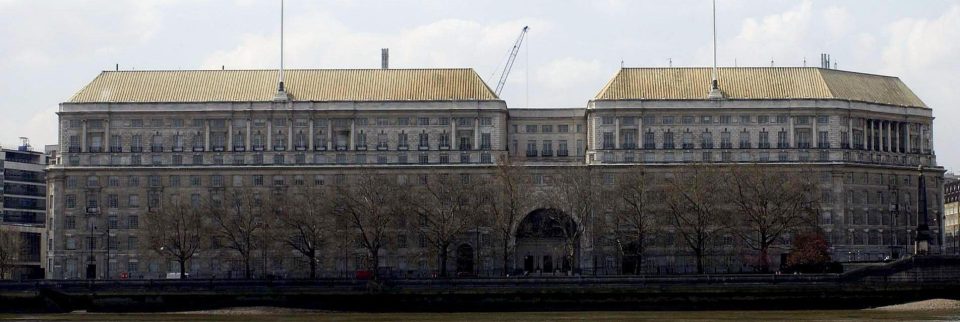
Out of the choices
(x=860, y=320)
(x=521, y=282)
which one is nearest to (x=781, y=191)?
(x=521, y=282)

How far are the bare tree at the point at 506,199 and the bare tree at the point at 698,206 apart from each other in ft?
47.8

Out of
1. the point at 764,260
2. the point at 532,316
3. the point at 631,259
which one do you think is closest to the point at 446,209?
the point at 631,259

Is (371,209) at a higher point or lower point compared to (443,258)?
higher

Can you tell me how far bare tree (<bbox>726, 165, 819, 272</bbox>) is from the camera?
616 ft

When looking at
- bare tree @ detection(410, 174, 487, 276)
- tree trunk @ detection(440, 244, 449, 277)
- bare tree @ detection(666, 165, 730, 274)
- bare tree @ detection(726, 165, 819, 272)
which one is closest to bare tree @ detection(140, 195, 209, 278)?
bare tree @ detection(410, 174, 487, 276)

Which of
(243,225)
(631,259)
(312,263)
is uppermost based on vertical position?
(243,225)

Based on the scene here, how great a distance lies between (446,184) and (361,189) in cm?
829

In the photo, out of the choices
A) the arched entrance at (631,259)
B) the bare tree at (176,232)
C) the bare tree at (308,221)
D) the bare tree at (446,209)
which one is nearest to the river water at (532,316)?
the bare tree at (446,209)

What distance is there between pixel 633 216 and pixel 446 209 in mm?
17912

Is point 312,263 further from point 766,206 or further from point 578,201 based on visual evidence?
point 766,206

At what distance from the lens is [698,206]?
188250 mm

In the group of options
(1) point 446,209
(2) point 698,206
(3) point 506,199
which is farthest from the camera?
(3) point 506,199

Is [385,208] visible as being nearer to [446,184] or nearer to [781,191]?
[446,184]

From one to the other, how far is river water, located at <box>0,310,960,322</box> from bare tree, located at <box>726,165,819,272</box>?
35.1 metres
